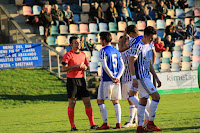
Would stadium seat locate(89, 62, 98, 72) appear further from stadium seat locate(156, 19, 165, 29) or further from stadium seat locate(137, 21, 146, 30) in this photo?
stadium seat locate(156, 19, 165, 29)

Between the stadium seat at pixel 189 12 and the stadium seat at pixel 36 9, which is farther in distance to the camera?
the stadium seat at pixel 189 12

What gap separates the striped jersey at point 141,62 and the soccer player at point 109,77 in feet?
3.03

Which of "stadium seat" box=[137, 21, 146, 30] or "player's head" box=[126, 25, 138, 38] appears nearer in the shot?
"player's head" box=[126, 25, 138, 38]

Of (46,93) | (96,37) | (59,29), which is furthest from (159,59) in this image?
(46,93)

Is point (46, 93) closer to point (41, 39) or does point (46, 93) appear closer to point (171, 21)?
point (41, 39)

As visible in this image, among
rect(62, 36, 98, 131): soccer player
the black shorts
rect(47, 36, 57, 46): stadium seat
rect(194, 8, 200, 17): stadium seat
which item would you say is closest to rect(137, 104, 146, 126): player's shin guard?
rect(62, 36, 98, 131): soccer player

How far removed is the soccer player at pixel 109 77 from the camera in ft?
25.9

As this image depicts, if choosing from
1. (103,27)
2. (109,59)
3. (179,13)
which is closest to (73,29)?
(103,27)

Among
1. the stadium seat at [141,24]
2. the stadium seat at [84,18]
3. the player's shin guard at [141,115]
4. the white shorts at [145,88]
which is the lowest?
the player's shin guard at [141,115]

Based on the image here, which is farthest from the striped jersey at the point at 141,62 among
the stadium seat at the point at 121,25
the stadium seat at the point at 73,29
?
the stadium seat at the point at 121,25

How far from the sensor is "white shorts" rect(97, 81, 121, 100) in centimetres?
790

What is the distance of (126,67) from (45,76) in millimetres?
9656

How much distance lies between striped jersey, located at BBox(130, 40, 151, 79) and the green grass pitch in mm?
1109

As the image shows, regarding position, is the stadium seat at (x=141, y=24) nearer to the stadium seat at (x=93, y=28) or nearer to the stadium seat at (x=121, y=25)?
the stadium seat at (x=121, y=25)
